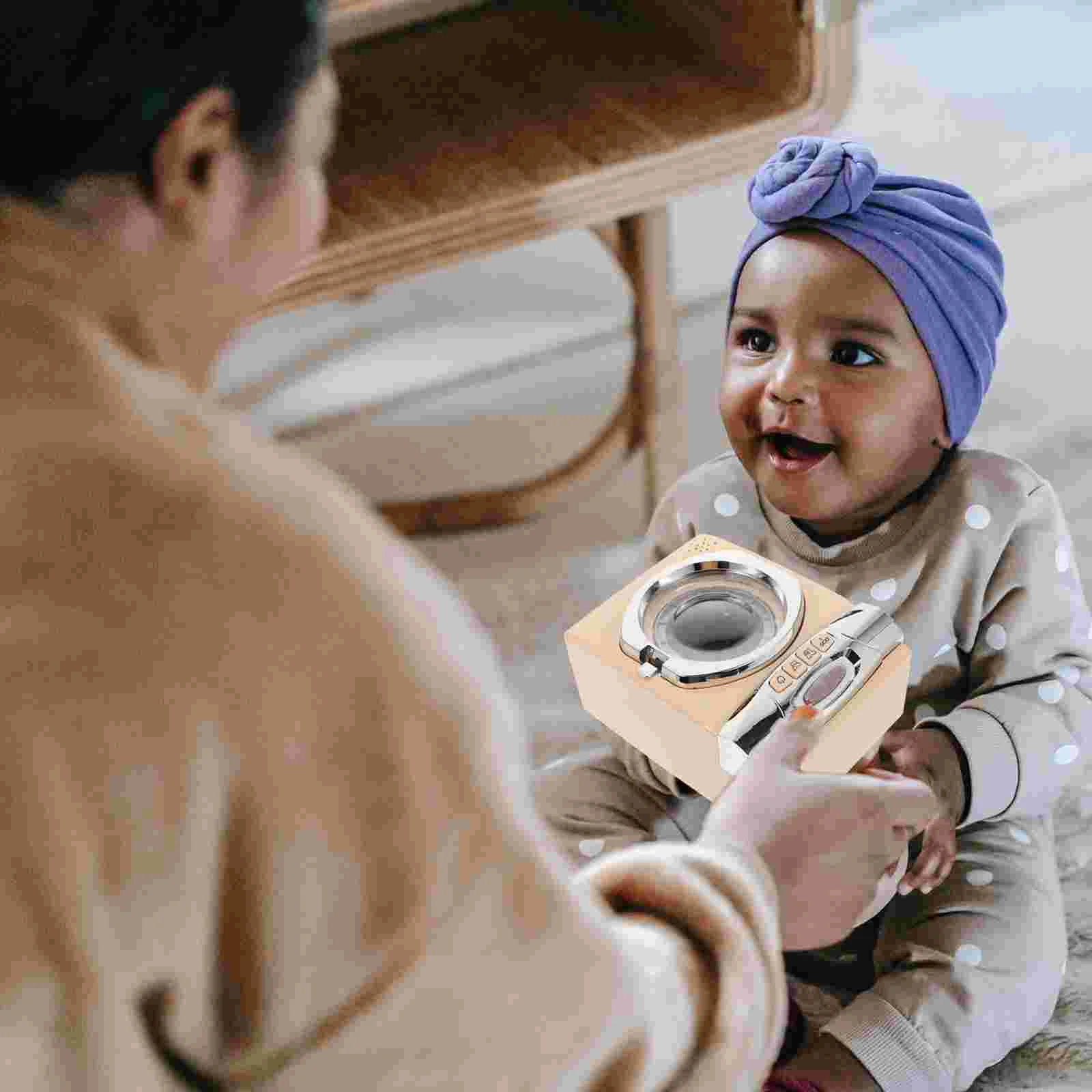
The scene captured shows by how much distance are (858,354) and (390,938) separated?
23.7 inches

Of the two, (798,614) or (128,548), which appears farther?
(798,614)

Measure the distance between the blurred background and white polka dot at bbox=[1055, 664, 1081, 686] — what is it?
0.49 meters

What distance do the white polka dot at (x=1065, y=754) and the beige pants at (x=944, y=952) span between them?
2.3 inches

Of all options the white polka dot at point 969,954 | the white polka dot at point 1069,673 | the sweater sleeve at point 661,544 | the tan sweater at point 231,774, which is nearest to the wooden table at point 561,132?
the sweater sleeve at point 661,544

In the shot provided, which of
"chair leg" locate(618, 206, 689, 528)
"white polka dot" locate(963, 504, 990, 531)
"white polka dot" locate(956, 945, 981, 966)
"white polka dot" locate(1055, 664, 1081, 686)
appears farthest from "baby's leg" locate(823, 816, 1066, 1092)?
"chair leg" locate(618, 206, 689, 528)

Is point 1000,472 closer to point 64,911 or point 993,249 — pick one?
point 993,249

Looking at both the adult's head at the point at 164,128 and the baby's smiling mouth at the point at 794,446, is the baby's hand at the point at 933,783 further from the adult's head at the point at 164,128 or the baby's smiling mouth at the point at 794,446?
the adult's head at the point at 164,128

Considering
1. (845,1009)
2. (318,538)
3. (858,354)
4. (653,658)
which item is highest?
(318,538)

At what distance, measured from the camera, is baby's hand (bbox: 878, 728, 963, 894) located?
3.07 feet

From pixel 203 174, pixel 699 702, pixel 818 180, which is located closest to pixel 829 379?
pixel 818 180

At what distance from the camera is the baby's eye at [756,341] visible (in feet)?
3.23

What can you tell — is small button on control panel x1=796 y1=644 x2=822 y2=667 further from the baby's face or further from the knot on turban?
the knot on turban

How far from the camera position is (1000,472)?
997mm

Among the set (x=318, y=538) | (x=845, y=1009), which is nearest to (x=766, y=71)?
(x=845, y=1009)
